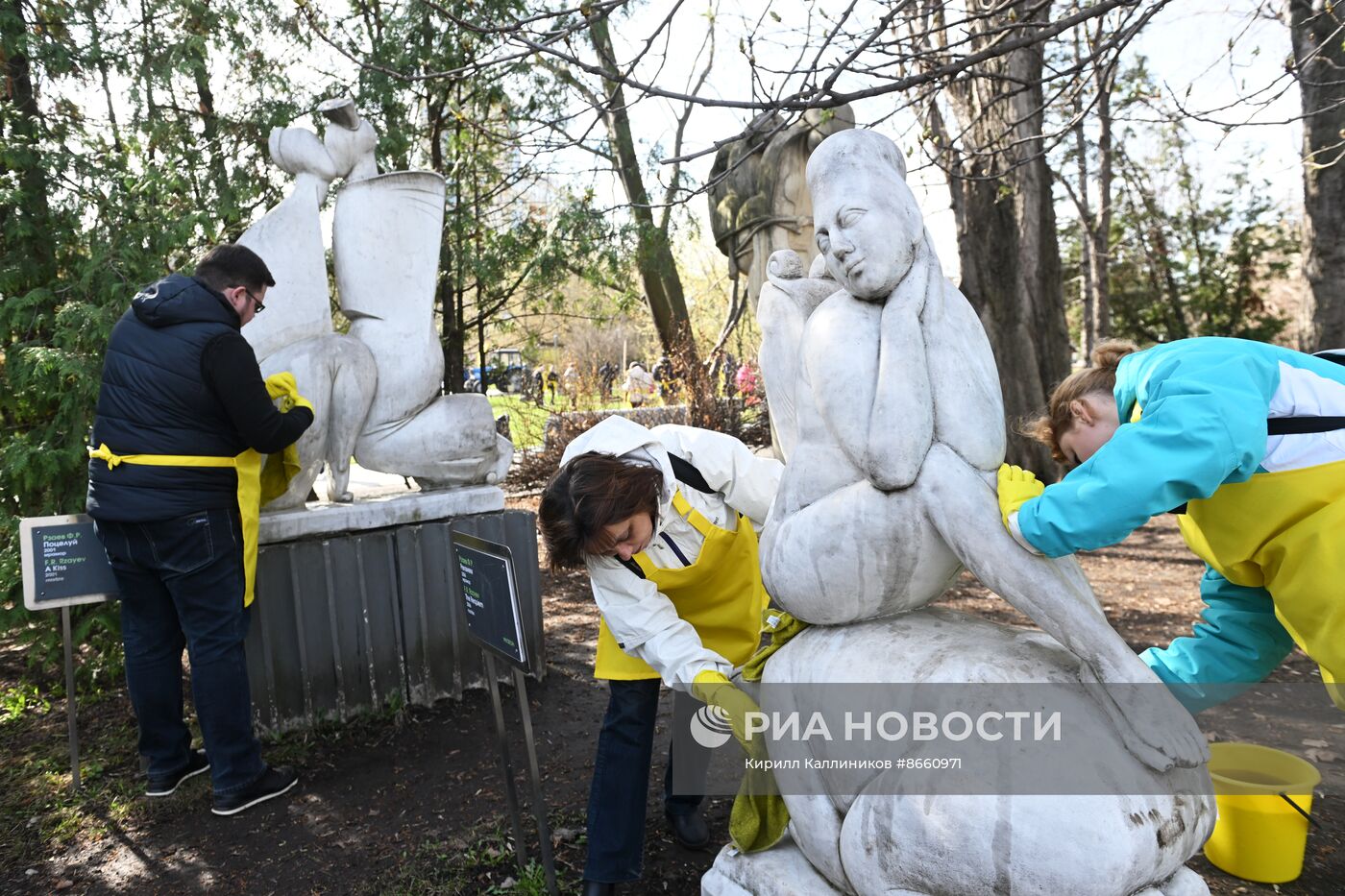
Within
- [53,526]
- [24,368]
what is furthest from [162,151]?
[53,526]

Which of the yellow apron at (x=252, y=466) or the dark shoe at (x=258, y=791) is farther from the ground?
the yellow apron at (x=252, y=466)

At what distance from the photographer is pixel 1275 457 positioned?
1.89 meters

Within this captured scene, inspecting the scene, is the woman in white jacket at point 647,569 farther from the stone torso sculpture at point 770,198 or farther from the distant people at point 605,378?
the distant people at point 605,378

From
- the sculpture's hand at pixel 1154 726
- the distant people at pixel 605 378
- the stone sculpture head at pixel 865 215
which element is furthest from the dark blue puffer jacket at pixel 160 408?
the distant people at pixel 605 378

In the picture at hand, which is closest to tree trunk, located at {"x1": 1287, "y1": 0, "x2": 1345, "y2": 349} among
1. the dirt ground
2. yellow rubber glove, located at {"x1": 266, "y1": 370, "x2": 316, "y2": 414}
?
the dirt ground

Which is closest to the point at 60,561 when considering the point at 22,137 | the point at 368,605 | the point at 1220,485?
the point at 368,605

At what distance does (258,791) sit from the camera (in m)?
3.37

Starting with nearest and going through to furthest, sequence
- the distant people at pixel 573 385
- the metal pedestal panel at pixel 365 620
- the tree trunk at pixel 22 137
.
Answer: the metal pedestal panel at pixel 365 620, the tree trunk at pixel 22 137, the distant people at pixel 573 385

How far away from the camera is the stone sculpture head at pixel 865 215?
180cm

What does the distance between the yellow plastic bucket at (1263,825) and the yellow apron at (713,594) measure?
1.39m

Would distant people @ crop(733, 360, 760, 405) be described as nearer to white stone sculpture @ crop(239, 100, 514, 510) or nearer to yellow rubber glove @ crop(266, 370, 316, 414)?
white stone sculpture @ crop(239, 100, 514, 510)

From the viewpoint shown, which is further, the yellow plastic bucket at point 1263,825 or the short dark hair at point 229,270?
the short dark hair at point 229,270

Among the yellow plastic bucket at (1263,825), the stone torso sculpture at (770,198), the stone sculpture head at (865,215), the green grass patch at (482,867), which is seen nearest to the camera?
the stone sculpture head at (865,215)

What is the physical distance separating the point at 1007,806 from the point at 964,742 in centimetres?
14
